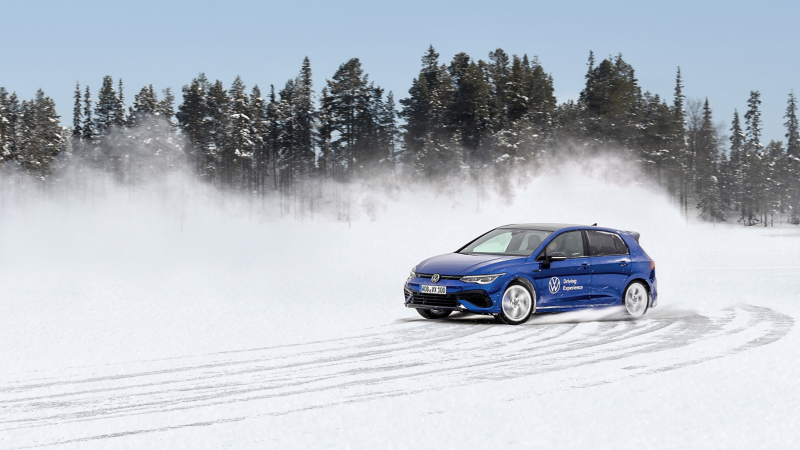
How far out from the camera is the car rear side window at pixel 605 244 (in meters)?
13.9

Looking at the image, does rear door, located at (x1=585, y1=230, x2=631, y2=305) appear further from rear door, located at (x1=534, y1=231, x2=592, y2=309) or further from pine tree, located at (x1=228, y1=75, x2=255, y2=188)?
pine tree, located at (x1=228, y1=75, x2=255, y2=188)

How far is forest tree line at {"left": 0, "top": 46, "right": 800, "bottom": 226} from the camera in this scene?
Result: 83.8 meters

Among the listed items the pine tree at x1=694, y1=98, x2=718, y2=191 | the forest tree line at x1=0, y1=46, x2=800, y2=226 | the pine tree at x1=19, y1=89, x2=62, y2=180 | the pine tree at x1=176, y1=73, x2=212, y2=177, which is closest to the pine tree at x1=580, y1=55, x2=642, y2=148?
the forest tree line at x1=0, y1=46, x2=800, y2=226

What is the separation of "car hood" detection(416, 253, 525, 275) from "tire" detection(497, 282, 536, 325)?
400 millimetres

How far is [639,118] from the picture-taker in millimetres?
88500

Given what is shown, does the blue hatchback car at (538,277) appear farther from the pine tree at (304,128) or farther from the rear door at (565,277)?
the pine tree at (304,128)

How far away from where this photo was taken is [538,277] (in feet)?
42.7

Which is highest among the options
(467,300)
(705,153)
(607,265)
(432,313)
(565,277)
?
(705,153)

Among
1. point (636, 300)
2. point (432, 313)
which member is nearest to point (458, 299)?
point (432, 313)

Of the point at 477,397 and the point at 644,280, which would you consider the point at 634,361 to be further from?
the point at 644,280

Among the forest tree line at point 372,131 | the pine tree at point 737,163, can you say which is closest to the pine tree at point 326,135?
the forest tree line at point 372,131

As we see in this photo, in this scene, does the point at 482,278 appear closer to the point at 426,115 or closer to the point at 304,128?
the point at 426,115

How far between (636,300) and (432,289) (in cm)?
360

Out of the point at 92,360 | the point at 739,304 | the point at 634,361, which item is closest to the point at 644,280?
the point at 739,304
